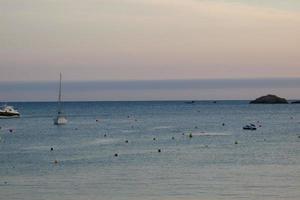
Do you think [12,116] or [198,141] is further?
[12,116]

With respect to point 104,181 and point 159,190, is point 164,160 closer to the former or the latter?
point 104,181

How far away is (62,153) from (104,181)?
24.5 m

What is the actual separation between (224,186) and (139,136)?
5638 centimetres

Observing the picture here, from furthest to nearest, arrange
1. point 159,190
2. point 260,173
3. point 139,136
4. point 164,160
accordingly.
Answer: point 139,136 < point 164,160 < point 260,173 < point 159,190

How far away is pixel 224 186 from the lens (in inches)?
1847

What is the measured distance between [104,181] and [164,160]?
15700mm

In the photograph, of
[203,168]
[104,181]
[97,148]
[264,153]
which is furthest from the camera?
[97,148]

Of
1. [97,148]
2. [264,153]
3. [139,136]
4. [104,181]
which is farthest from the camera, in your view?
[139,136]

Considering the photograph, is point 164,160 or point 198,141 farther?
point 198,141

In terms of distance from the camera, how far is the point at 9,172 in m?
57.2

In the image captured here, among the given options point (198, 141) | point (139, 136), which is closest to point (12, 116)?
point (139, 136)

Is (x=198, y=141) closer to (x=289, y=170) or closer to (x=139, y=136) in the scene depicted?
(x=139, y=136)

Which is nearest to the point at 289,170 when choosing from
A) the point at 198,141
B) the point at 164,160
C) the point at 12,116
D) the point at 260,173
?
the point at 260,173

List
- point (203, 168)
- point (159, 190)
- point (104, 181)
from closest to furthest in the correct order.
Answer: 1. point (159, 190)
2. point (104, 181)
3. point (203, 168)
